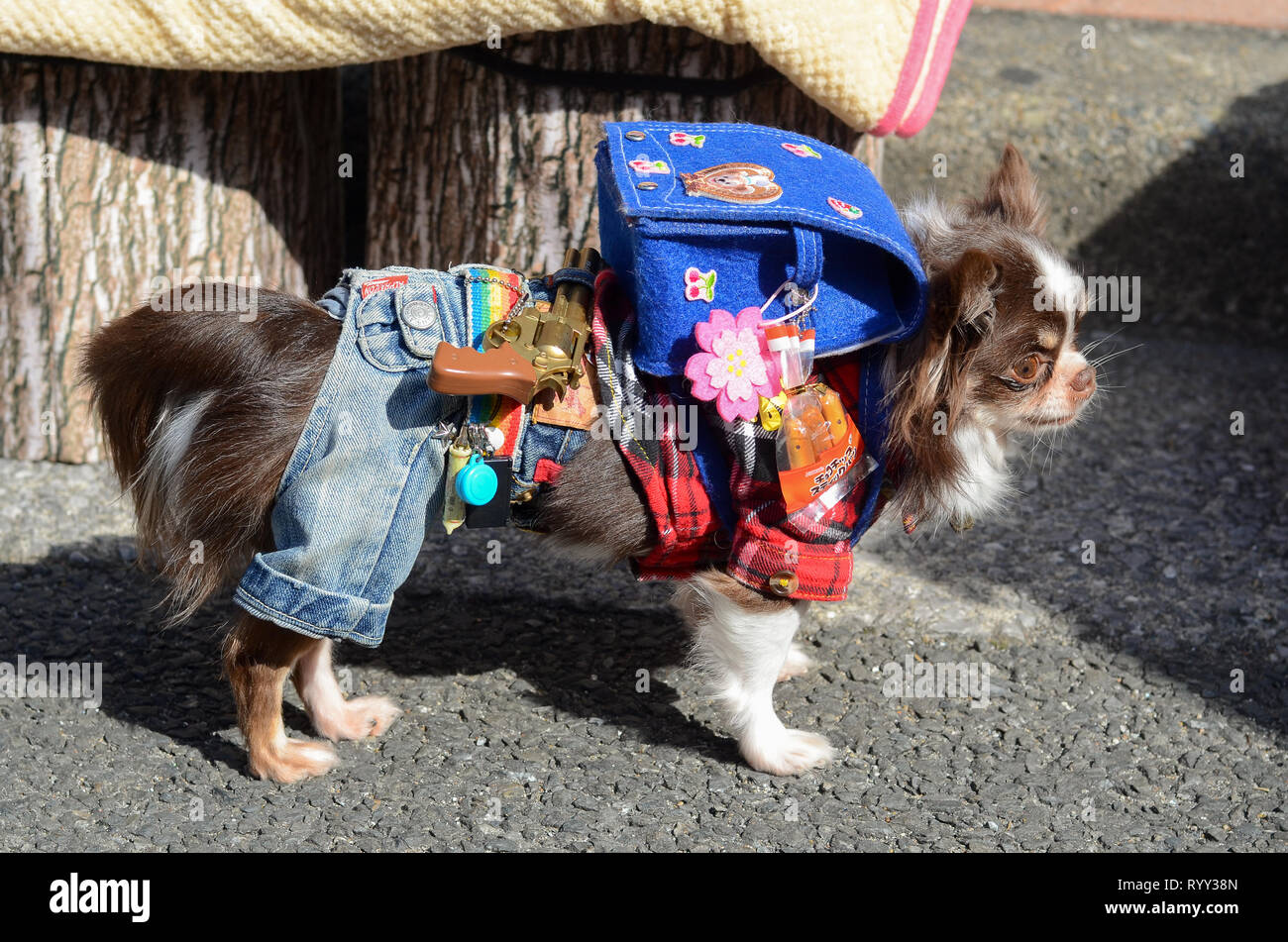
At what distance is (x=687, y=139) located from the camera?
9.23 feet

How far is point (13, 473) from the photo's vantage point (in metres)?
4.37

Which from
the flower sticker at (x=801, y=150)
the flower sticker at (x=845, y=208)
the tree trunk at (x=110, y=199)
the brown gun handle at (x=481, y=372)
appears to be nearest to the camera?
the brown gun handle at (x=481, y=372)

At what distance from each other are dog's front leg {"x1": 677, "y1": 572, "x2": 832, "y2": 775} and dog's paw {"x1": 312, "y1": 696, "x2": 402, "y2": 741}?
2.70 ft

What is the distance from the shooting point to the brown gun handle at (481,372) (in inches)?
98.4

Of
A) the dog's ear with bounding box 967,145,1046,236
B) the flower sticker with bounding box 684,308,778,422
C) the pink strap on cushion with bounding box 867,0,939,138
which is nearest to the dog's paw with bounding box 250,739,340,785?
the flower sticker with bounding box 684,308,778,422

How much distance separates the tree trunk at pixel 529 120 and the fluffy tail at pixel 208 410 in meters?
1.39

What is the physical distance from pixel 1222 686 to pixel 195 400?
2.82 metres

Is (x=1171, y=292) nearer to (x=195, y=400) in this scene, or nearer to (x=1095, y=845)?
(x=1095, y=845)

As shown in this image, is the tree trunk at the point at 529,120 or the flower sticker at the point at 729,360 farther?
the tree trunk at the point at 529,120

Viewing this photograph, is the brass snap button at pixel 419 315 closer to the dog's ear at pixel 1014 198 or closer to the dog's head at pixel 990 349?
the dog's head at pixel 990 349

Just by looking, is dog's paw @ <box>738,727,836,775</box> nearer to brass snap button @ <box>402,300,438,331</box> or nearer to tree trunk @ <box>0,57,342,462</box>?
brass snap button @ <box>402,300,438,331</box>

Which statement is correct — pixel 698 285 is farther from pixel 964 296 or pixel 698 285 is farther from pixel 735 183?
pixel 964 296

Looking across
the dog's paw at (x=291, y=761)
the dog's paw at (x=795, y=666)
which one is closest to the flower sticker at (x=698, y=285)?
the dog's paw at (x=795, y=666)

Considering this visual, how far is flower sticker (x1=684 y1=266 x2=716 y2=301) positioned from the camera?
264 centimetres
